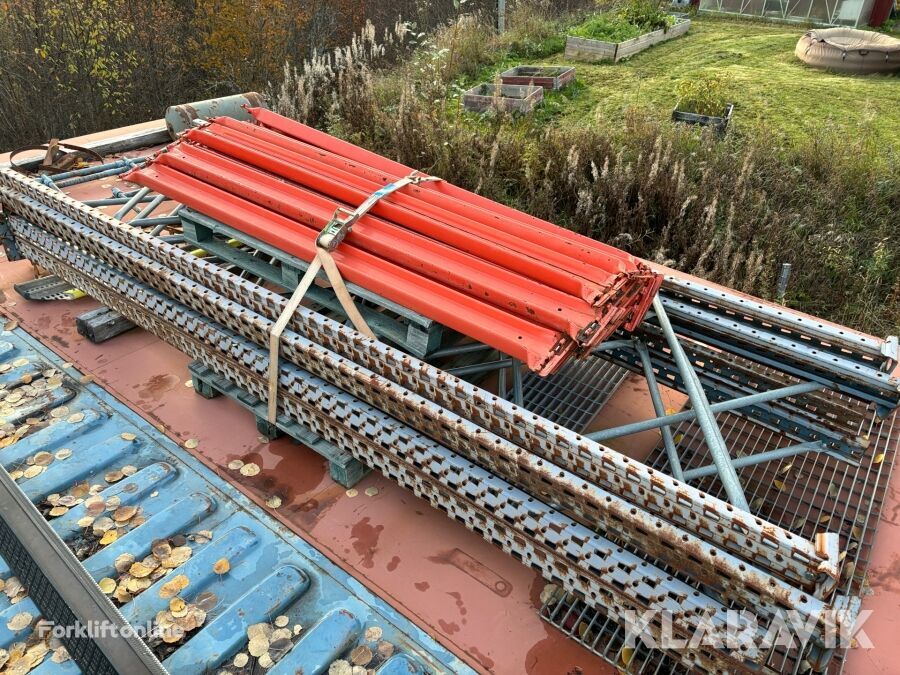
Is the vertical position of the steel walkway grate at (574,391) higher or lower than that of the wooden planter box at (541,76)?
lower

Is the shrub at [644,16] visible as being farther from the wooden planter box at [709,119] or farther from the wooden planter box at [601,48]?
the wooden planter box at [709,119]

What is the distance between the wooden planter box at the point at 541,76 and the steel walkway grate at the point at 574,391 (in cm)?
741

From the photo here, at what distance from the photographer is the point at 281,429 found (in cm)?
329

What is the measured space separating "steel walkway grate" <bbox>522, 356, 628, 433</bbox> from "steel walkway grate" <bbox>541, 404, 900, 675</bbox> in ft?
1.40

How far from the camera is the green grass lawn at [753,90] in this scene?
8.89 metres

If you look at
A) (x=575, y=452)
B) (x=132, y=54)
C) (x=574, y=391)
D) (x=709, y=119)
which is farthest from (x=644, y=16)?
(x=575, y=452)

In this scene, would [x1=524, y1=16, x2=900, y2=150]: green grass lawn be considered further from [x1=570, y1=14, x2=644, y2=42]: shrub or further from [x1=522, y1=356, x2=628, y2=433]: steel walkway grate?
[x1=522, y1=356, x2=628, y2=433]: steel walkway grate

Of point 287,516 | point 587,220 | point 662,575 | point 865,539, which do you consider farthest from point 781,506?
point 587,220

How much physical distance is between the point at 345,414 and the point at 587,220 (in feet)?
13.8

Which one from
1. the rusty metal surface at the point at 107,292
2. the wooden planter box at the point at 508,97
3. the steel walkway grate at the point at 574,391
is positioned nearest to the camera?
the rusty metal surface at the point at 107,292

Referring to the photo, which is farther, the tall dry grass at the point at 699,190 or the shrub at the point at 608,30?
the shrub at the point at 608,30

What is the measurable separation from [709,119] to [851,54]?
5.48 m

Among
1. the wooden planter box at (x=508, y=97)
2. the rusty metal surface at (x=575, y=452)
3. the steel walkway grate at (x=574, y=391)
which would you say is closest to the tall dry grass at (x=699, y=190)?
the wooden planter box at (x=508, y=97)

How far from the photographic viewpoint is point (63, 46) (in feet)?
28.7
